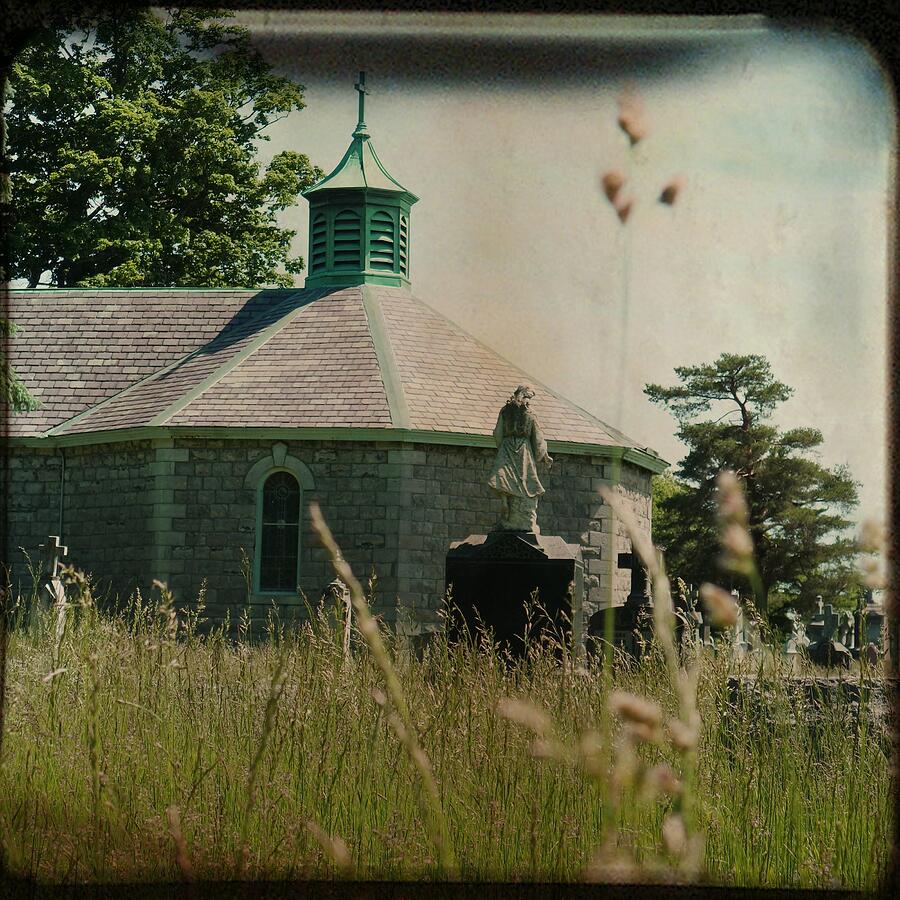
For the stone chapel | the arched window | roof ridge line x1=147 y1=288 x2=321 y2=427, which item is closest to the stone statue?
the stone chapel

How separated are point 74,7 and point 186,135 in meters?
13.5

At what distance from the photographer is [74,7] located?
2.93 meters

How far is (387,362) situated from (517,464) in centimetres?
615

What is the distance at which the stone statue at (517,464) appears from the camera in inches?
459

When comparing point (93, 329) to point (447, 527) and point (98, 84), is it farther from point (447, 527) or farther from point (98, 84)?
point (98, 84)

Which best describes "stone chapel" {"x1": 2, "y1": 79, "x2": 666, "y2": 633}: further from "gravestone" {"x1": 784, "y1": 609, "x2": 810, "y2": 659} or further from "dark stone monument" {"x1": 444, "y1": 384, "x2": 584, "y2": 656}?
"gravestone" {"x1": 784, "y1": 609, "x2": 810, "y2": 659}

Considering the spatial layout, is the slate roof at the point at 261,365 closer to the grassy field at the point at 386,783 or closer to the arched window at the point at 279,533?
the arched window at the point at 279,533

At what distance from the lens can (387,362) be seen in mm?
17469

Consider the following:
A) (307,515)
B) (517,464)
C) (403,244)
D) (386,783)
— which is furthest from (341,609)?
(403,244)

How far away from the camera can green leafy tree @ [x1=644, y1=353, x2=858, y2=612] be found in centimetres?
526

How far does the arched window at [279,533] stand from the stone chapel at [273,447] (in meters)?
0.03

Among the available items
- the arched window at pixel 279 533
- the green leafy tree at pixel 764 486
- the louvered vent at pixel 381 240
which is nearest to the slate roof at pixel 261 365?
the louvered vent at pixel 381 240

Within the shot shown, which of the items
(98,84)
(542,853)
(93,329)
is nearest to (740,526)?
(542,853)

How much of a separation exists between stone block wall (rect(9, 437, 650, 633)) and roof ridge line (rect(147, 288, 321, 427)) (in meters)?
0.44
